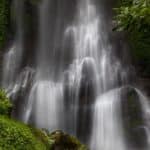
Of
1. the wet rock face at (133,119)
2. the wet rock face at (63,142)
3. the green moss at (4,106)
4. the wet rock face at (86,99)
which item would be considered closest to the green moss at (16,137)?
the green moss at (4,106)

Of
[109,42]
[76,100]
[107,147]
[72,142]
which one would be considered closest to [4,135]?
[72,142]

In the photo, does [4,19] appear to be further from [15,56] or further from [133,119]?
[133,119]

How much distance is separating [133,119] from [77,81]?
9.12ft

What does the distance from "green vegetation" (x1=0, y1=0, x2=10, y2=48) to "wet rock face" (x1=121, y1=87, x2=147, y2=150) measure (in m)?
6.82

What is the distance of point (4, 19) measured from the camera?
1827cm

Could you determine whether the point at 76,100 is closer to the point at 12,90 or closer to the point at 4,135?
the point at 12,90

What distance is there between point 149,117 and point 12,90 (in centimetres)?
554

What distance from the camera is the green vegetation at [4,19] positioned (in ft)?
57.7

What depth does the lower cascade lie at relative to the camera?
43.2 ft

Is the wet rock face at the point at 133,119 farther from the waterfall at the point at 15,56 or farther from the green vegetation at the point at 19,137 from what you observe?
the green vegetation at the point at 19,137

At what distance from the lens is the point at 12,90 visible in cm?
1473

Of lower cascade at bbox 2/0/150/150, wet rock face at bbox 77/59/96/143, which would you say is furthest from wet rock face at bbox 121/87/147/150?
wet rock face at bbox 77/59/96/143

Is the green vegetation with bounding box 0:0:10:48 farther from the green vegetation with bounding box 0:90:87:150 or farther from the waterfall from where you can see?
the green vegetation with bounding box 0:90:87:150

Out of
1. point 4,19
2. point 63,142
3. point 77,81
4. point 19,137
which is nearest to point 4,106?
point 19,137
